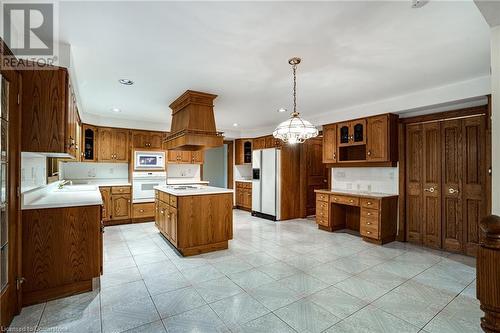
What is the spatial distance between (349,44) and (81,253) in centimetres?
337

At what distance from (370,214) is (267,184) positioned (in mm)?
2577

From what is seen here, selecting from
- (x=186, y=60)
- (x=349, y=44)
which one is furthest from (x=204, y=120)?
(x=349, y=44)

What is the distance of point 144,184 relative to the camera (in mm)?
5809

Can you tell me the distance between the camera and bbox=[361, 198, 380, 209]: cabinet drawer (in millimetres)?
4124

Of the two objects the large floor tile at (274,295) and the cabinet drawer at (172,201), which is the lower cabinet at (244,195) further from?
the large floor tile at (274,295)

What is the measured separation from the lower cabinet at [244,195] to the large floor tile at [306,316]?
192 inches

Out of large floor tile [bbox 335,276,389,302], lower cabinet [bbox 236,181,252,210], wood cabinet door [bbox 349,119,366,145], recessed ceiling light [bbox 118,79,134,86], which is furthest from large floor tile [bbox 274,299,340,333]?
lower cabinet [bbox 236,181,252,210]

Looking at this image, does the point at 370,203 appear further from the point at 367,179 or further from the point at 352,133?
the point at 352,133

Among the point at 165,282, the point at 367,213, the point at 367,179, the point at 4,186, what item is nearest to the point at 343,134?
the point at 367,179

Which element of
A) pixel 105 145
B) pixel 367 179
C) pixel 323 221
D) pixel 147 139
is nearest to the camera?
pixel 367 179

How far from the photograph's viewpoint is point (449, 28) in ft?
6.89

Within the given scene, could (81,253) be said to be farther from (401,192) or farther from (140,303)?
(401,192)

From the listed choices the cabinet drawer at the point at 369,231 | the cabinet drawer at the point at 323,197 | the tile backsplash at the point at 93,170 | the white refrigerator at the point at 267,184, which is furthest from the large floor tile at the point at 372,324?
the tile backsplash at the point at 93,170

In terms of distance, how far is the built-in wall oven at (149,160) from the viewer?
5.78m
